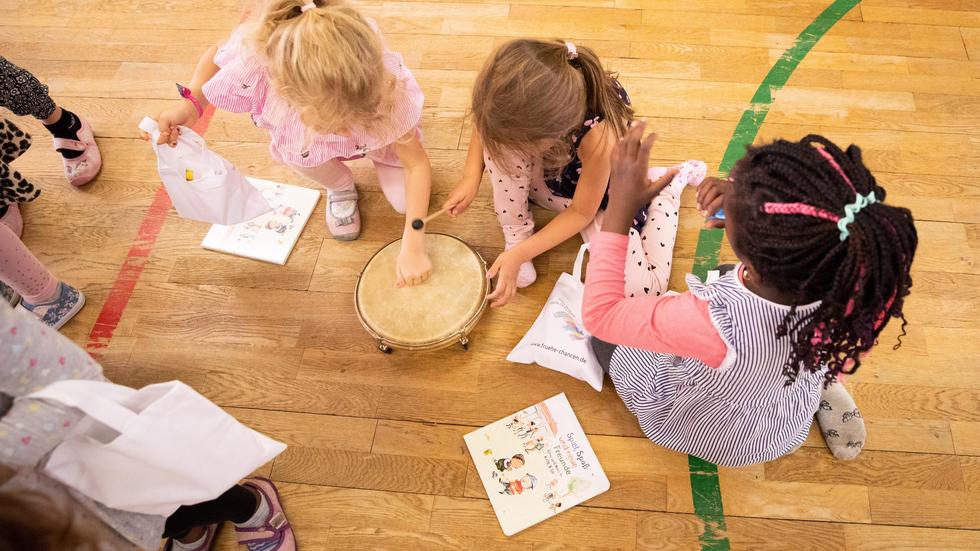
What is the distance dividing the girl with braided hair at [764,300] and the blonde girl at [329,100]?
1.98 ft

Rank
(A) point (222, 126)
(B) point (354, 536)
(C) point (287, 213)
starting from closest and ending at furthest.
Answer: (B) point (354, 536) < (C) point (287, 213) < (A) point (222, 126)

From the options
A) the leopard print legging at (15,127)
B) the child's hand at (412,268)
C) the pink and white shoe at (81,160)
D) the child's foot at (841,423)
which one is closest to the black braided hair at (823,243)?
the child's foot at (841,423)

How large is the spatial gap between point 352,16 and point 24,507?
1.09 metres

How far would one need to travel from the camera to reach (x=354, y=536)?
1.61 m

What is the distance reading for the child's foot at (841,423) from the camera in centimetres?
158

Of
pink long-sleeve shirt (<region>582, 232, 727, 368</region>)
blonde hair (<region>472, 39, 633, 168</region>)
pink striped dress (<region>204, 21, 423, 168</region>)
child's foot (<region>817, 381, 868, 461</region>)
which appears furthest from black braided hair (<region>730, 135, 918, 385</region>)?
pink striped dress (<region>204, 21, 423, 168</region>)

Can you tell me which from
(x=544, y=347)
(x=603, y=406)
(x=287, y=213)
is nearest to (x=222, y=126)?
(x=287, y=213)

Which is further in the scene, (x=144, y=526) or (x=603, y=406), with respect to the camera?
(x=603, y=406)

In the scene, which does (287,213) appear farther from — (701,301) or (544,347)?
(701,301)

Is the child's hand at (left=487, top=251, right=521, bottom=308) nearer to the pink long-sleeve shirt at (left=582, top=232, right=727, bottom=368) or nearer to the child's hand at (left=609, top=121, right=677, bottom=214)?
the pink long-sleeve shirt at (left=582, top=232, right=727, bottom=368)

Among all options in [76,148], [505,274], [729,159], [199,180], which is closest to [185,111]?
[199,180]

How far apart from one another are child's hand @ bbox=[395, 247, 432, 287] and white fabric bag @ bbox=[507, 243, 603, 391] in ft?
1.24

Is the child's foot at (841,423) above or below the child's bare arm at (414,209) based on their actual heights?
below

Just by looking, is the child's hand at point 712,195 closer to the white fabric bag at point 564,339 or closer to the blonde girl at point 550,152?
the blonde girl at point 550,152
